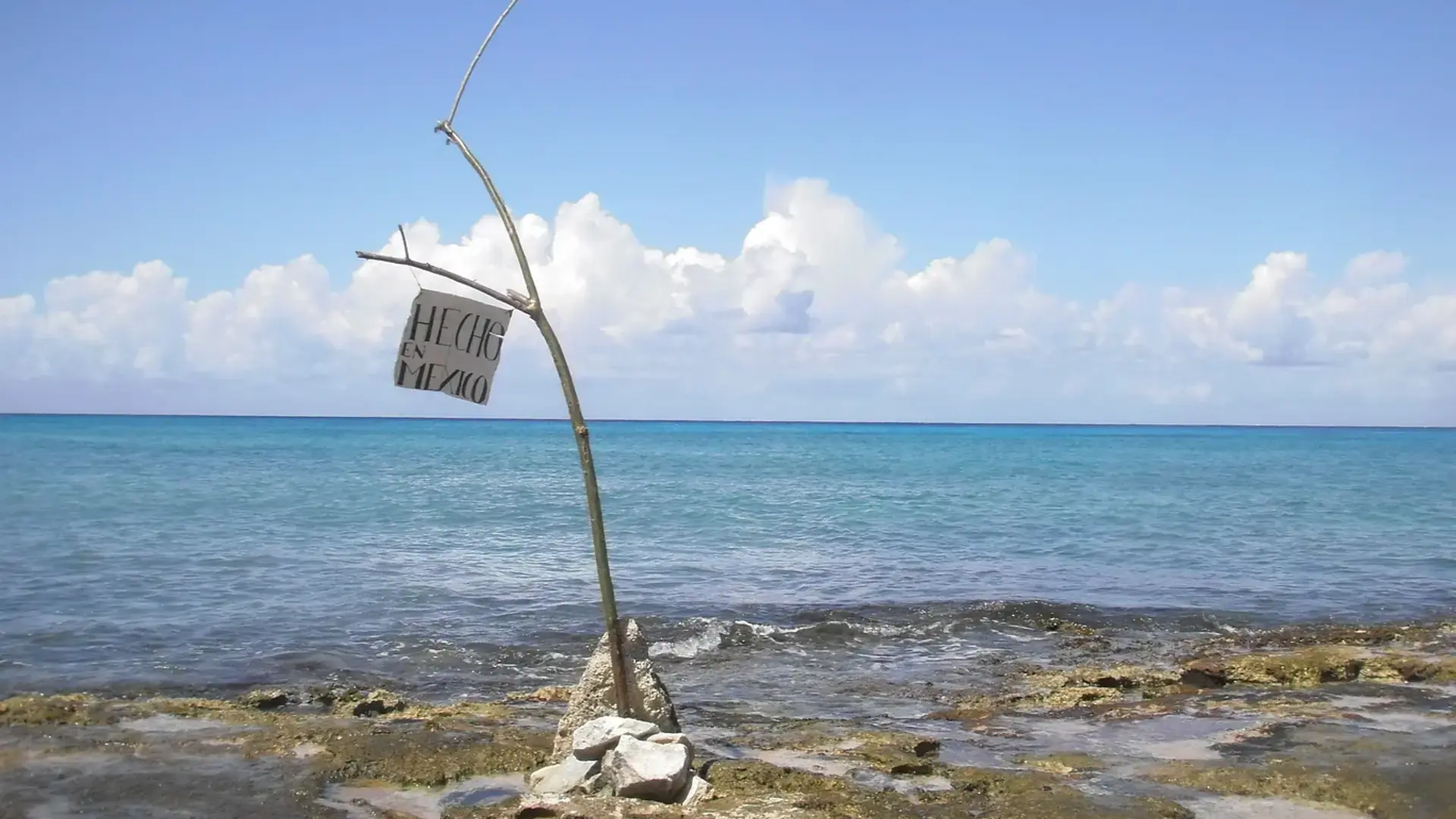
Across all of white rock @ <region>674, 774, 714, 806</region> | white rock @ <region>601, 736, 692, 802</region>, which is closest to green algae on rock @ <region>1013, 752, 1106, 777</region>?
white rock @ <region>674, 774, 714, 806</region>

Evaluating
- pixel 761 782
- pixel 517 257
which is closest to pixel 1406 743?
pixel 761 782

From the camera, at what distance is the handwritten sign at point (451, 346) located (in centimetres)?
841

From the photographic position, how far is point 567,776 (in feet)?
27.0

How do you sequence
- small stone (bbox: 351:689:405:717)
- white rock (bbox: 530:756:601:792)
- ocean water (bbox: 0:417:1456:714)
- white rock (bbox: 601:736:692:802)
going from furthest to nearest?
ocean water (bbox: 0:417:1456:714), small stone (bbox: 351:689:405:717), white rock (bbox: 530:756:601:792), white rock (bbox: 601:736:692:802)

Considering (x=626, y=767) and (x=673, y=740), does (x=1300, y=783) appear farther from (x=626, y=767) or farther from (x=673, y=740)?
(x=626, y=767)

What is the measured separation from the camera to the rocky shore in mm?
8258

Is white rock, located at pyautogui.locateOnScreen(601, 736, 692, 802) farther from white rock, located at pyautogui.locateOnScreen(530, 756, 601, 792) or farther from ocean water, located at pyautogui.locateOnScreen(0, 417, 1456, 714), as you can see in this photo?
ocean water, located at pyautogui.locateOnScreen(0, 417, 1456, 714)

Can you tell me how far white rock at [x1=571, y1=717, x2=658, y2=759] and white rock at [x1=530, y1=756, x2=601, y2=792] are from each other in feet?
0.23

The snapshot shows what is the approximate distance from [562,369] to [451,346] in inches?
33.9

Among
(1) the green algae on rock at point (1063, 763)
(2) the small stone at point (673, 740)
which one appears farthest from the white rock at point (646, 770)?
(1) the green algae on rock at point (1063, 763)

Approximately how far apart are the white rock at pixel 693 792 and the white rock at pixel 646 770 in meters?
0.04

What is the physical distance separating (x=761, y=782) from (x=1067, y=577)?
16.3 metres

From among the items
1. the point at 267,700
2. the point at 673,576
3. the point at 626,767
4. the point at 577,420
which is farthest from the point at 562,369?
the point at 673,576

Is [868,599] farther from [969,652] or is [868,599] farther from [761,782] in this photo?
[761,782]
